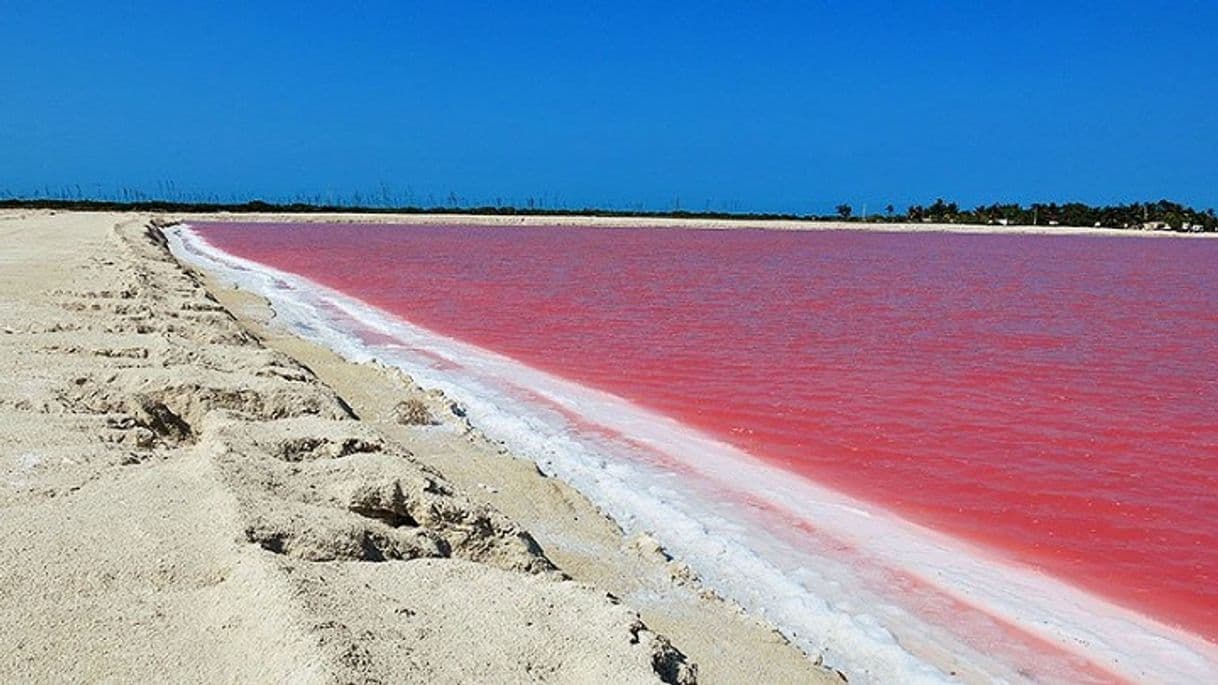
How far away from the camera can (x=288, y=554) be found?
310cm

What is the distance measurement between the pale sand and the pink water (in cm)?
214

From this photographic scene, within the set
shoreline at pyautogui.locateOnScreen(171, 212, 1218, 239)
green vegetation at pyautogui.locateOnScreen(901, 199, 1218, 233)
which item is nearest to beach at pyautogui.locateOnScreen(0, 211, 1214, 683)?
shoreline at pyautogui.locateOnScreen(171, 212, 1218, 239)

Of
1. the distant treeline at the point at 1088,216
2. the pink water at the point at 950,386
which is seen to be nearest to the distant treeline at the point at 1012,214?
the distant treeline at the point at 1088,216

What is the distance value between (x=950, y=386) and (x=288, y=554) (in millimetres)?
7428

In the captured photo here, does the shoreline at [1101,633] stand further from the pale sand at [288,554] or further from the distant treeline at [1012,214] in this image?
the distant treeline at [1012,214]

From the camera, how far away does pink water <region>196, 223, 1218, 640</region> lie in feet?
17.1

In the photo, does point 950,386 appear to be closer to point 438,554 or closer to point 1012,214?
point 438,554

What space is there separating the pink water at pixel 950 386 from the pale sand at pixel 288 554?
214 centimetres

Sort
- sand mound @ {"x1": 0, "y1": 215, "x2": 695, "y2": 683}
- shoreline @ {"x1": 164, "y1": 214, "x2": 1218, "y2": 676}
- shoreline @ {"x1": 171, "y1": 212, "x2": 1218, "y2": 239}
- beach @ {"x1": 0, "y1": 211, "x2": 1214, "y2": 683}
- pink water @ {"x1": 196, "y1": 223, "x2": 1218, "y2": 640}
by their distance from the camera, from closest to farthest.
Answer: sand mound @ {"x1": 0, "y1": 215, "x2": 695, "y2": 683}
beach @ {"x1": 0, "y1": 211, "x2": 1214, "y2": 683}
shoreline @ {"x1": 164, "y1": 214, "x2": 1218, "y2": 676}
pink water @ {"x1": 196, "y1": 223, "x2": 1218, "y2": 640}
shoreline @ {"x1": 171, "y1": 212, "x2": 1218, "y2": 239}

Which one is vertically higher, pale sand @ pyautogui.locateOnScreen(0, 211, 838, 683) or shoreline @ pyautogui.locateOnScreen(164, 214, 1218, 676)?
pale sand @ pyautogui.locateOnScreen(0, 211, 838, 683)

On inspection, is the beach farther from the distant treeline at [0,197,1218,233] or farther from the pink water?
the distant treeline at [0,197,1218,233]

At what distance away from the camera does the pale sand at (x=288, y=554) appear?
2.51 metres

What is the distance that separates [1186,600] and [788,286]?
685 inches

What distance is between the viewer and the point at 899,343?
12047 millimetres
